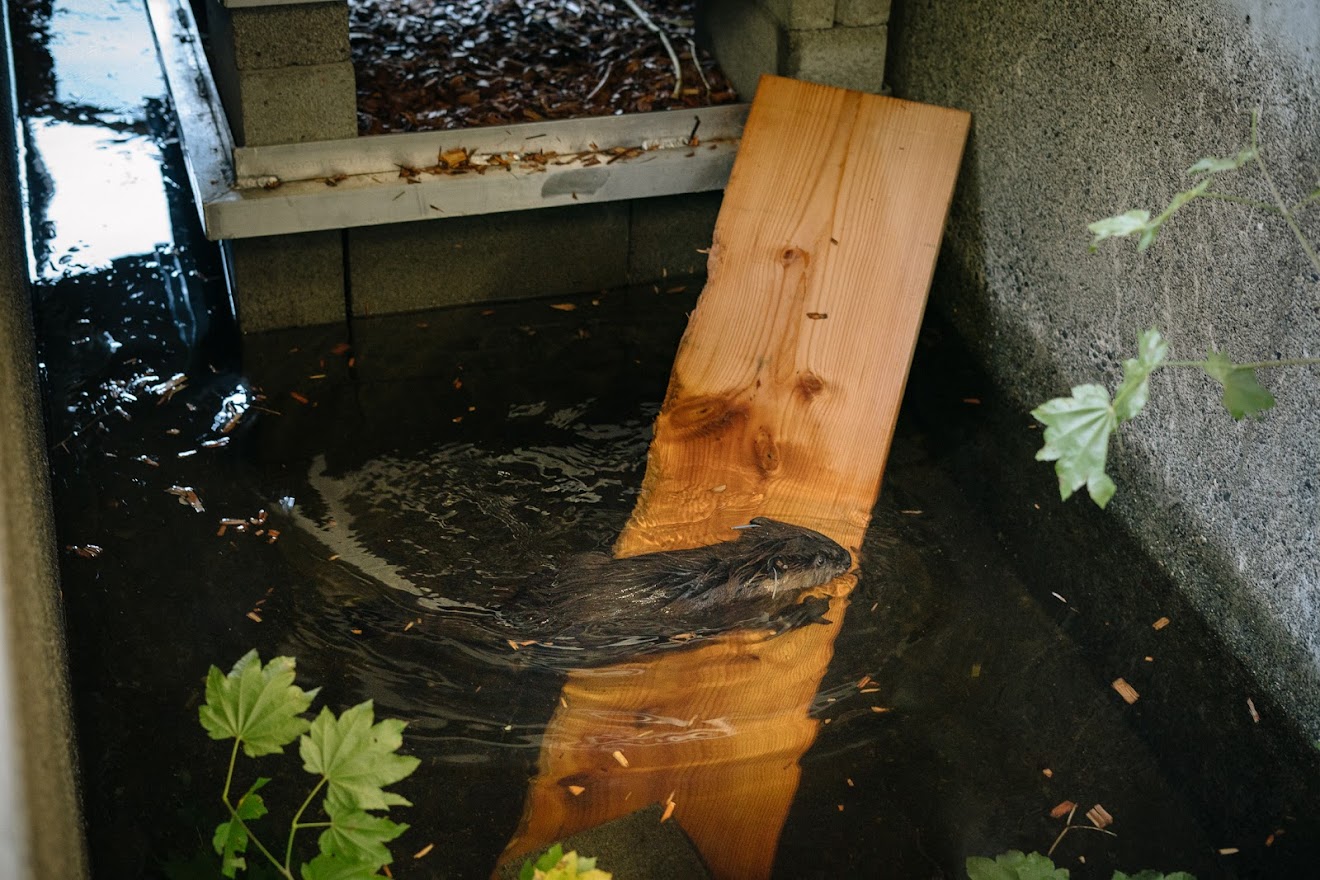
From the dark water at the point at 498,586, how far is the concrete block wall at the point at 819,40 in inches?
31.6

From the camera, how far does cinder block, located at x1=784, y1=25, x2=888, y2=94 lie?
3717 mm

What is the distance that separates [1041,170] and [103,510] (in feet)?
8.36

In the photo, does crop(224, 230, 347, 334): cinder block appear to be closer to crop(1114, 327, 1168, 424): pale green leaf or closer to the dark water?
the dark water

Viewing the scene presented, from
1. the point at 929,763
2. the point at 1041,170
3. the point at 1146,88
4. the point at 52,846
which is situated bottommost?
the point at 929,763

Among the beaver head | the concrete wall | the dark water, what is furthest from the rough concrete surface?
the concrete wall

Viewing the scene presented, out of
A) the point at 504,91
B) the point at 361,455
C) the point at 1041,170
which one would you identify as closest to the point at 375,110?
the point at 504,91

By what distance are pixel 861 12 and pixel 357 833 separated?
305cm

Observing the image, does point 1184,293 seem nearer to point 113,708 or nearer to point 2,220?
point 113,708

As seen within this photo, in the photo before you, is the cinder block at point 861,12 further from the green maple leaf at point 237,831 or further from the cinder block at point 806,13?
the green maple leaf at point 237,831

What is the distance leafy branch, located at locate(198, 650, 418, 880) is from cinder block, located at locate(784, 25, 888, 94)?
2.82 meters

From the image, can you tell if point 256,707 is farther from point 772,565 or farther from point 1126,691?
point 1126,691

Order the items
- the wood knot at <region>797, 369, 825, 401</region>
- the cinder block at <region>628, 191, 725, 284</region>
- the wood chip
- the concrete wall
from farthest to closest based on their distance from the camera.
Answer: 1. the cinder block at <region>628, 191, 725, 284</region>
2. the wood knot at <region>797, 369, 825, 401</region>
3. the wood chip
4. the concrete wall

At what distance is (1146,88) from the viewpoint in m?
2.83

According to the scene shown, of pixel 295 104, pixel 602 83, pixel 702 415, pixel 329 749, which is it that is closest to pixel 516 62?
pixel 602 83
